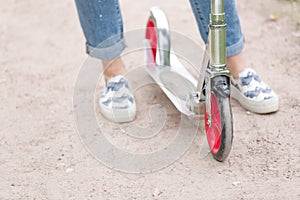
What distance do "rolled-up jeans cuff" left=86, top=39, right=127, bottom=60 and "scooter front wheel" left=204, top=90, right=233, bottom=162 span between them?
1.35ft

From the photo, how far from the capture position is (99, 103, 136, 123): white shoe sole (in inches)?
71.1

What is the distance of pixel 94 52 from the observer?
5.97 ft

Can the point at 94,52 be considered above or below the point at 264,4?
above

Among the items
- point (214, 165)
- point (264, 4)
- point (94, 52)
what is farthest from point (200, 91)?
point (264, 4)

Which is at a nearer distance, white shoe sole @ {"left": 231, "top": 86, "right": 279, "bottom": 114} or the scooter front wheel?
the scooter front wheel

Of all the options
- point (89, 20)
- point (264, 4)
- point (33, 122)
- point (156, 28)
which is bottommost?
point (264, 4)

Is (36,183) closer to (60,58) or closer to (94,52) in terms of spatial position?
(94,52)

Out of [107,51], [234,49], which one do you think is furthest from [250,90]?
[107,51]

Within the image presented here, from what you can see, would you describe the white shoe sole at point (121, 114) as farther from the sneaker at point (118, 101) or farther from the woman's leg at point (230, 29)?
the woman's leg at point (230, 29)

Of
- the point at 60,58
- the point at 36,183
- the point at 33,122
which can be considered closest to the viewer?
the point at 36,183

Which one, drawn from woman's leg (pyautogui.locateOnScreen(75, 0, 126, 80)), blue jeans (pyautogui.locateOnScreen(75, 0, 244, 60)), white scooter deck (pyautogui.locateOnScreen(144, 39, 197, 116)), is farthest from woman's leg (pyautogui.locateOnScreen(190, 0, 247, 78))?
woman's leg (pyautogui.locateOnScreen(75, 0, 126, 80))

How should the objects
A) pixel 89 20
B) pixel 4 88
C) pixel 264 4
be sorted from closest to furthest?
1. pixel 89 20
2. pixel 4 88
3. pixel 264 4

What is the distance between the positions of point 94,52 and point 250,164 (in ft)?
2.07

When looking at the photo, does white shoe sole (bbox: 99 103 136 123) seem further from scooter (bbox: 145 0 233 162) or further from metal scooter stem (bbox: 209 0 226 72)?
metal scooter stem (bbox: 209 0 226 72)
